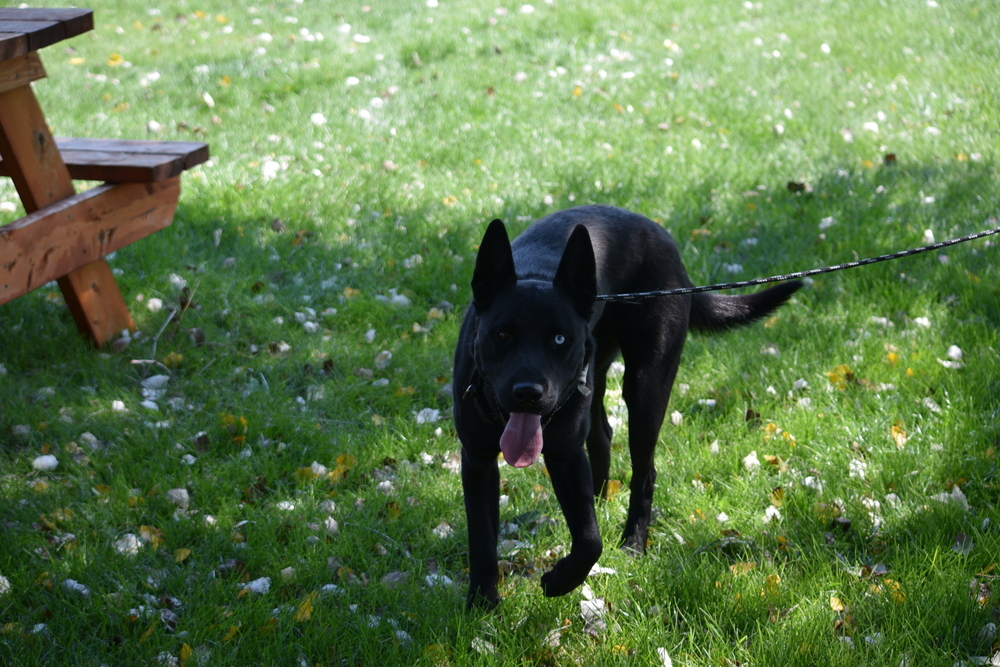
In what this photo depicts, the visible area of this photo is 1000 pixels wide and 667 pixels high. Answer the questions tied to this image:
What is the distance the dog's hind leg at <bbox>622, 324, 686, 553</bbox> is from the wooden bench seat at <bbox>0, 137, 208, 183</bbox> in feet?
9.67

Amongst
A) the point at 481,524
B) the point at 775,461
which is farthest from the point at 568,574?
the point at 775,461

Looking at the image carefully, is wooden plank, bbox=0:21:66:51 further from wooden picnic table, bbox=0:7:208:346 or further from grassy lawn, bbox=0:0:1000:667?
grassy lawn, bbox=0:0:1000:667

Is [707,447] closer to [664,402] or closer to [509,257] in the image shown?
[664,402]

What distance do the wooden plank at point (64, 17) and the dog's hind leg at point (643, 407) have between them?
3308 mm

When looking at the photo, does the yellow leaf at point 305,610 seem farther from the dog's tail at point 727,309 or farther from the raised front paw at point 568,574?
the dog's tail at point 727,309

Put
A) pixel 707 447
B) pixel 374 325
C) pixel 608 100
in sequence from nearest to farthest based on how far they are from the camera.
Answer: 1. pixel 707 447
2. pixel 374 325
3. pixel 608 100

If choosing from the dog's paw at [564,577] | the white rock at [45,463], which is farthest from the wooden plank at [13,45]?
the dog's paw at [564,577]

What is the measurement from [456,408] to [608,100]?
634cm

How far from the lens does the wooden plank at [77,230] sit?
14.5 ft

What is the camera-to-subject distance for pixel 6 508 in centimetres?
372

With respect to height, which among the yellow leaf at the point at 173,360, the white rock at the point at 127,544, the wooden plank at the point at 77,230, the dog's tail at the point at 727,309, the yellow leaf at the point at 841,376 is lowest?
the yellow leaf at the point at 841,376

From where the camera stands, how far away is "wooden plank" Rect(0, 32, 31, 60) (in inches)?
163

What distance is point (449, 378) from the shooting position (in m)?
4.90

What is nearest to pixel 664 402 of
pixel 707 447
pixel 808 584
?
pixel 707 447
